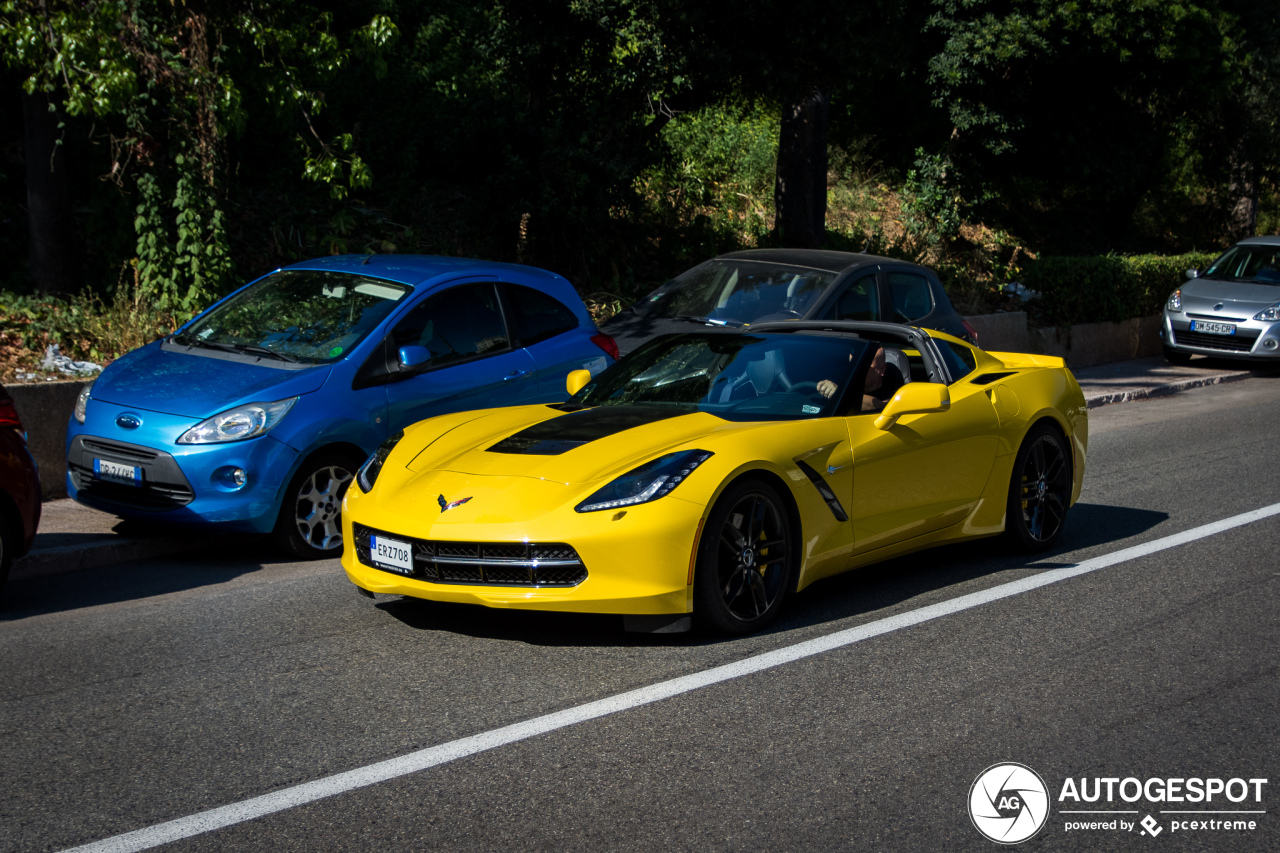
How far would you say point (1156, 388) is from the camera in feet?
52.7

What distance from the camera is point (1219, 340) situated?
18.0 m

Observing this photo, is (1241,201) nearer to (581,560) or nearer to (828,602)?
(828,602)

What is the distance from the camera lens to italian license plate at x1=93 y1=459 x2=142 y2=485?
283 inches

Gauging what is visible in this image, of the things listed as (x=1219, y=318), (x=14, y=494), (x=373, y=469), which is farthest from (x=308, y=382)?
(x=1219, y=318)

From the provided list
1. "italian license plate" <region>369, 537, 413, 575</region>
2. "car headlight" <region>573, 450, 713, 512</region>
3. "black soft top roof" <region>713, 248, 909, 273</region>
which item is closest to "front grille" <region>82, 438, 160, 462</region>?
"italian license plate" <region>369, 537, 413, 575</region>

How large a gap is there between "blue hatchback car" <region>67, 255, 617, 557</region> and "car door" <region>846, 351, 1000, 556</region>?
118 inches

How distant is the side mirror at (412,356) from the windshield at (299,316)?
0.31 metres

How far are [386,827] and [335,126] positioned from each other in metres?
13.9

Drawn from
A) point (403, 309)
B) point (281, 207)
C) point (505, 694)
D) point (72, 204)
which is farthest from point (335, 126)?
point (505, 694)

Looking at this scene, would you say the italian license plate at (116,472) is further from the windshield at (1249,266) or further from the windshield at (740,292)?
the windshield at (1249,266)

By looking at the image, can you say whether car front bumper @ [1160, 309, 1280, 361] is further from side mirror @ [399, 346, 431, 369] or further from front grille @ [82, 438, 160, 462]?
front grille @ [82, 438, 160, 462]

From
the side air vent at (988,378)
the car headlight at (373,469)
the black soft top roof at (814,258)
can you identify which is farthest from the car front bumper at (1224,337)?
the car headlight at (373,469)

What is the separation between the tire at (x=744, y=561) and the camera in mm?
5422

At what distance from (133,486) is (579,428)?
9.38 ft
